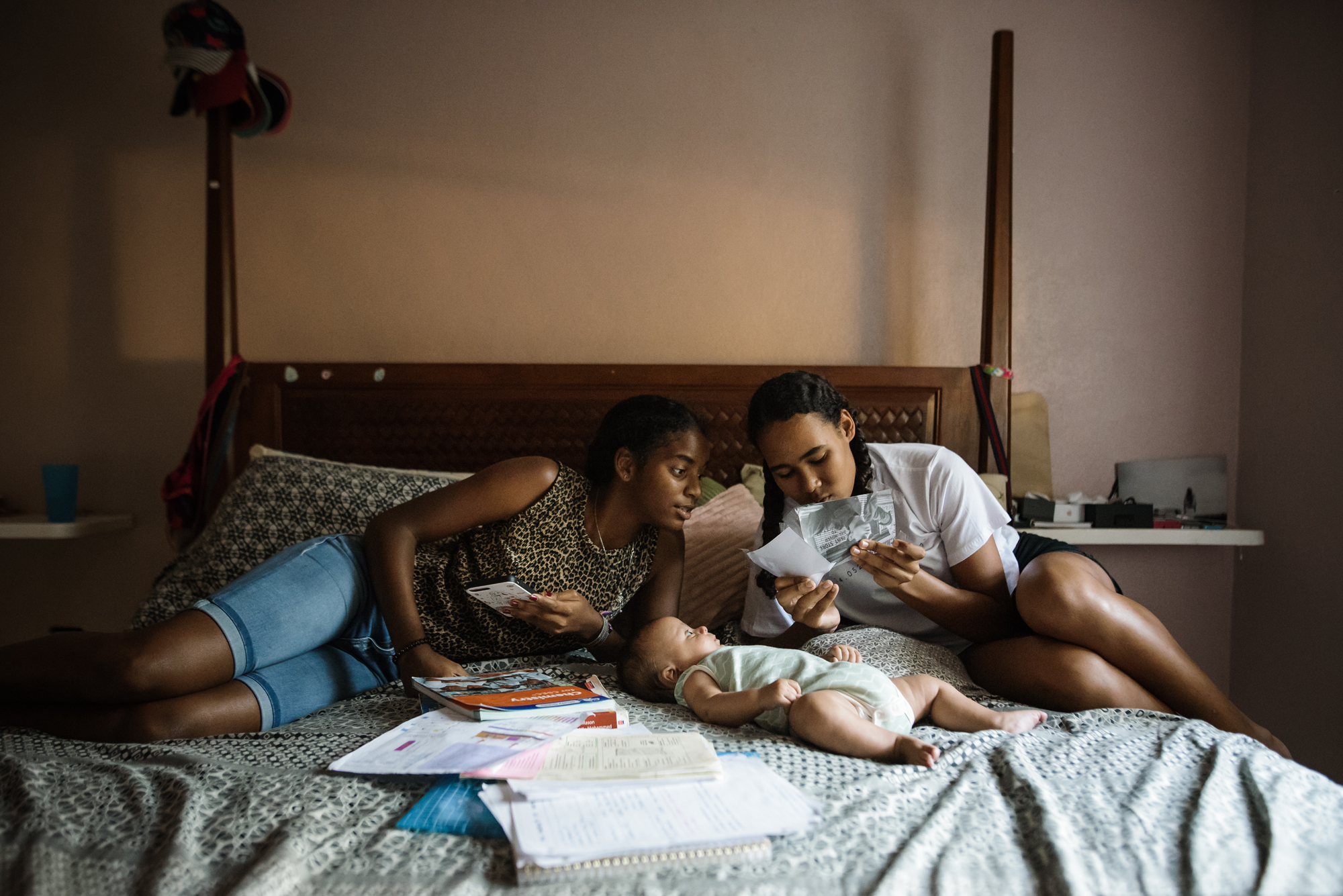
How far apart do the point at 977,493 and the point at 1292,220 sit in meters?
1.50

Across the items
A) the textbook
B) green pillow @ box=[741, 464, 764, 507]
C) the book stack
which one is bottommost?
the textbook

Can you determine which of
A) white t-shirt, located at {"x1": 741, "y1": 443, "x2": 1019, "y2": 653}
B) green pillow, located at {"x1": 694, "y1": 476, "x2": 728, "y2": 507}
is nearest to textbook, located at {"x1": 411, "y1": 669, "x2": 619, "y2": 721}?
white t-shirt, located at {"x1": 741, "y1": 443, "x2": 1019, "y2": 653}

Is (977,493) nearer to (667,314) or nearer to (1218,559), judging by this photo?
(667,314)

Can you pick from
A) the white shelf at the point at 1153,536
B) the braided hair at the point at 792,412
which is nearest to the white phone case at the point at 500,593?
the braided hair at the point at 792,412

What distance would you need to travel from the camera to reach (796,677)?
4.66 feet

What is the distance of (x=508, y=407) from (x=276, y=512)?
27.7 inches

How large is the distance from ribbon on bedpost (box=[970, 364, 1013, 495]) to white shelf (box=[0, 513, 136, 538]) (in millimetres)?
2615

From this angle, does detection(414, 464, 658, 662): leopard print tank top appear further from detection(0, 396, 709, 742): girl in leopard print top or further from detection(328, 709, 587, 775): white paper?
detection(328, 709, 587, 775): white paper

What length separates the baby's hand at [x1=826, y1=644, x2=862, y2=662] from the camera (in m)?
1.50

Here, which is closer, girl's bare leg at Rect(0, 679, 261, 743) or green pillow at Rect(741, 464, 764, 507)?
girl's bare leg at Rect(0, 679, 261, 743)

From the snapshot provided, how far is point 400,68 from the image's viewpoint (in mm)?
2631

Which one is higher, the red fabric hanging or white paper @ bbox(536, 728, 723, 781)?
the red fabric hanging

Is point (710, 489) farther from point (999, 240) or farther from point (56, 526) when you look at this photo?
point (56, 526)

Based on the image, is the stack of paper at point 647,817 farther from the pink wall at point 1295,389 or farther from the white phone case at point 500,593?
the pink wall at point 1295,389
